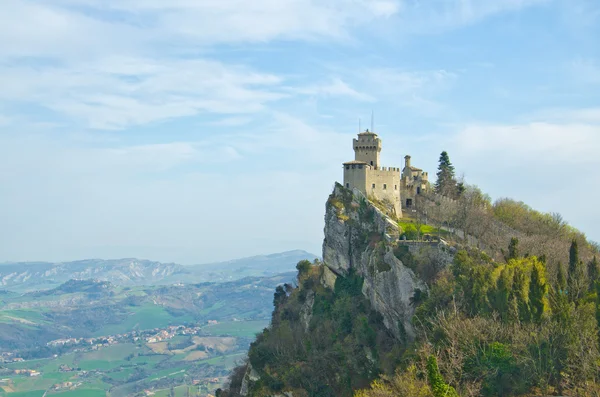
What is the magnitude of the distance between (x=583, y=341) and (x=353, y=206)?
3852 centimetres

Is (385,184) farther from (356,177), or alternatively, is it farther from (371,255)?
(371,255)

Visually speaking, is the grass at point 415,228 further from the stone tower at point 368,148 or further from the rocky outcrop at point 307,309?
the rocky outcrop at point 307,309

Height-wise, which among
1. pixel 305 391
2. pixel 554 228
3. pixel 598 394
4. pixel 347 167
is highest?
pixel 347 167

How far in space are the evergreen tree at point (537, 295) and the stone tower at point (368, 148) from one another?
119ft

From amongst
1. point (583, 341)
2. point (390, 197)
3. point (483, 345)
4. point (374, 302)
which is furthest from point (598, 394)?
point (390, 197)

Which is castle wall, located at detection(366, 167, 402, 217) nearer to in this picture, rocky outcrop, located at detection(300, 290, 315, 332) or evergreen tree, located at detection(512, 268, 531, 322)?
rocky outcrop, located at detection(300, 290, 315, 332)

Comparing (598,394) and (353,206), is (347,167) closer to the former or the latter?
(353,206)

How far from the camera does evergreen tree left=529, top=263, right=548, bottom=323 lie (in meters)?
47.3

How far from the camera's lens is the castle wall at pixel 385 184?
7994cm

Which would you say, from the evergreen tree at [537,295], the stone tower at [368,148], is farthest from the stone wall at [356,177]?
the evergreen tree at [537,295]

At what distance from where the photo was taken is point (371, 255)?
7019 cm

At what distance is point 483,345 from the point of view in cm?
4616

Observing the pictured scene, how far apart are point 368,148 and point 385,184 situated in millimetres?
5388

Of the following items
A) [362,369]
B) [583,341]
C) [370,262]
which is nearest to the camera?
[583,341]
